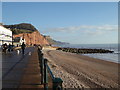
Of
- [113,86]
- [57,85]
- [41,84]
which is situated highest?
[57,85]

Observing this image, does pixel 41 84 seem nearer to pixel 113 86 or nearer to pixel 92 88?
pixel 92 88

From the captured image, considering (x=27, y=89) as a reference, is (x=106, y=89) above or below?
below

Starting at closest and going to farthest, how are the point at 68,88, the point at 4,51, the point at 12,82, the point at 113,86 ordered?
the point at 12,82
the point at 68,88
the point at 113,86
the point at 4,51

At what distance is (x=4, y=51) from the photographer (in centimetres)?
2703

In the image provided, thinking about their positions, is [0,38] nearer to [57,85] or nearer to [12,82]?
[12,82]

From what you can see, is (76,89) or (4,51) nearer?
(76,89)

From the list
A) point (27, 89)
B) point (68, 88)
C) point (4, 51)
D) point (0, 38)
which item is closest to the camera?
point (27, 89)

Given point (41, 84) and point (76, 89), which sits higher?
point (41, 84)

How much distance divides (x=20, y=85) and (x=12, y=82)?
66 centimetres

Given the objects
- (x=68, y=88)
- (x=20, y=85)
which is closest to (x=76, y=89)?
(x=68, y=88)

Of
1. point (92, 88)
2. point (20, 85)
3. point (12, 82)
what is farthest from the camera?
point (92, 88)

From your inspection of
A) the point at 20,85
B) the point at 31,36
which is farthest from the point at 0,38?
A: the point at 31,36

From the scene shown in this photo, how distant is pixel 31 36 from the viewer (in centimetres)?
15375

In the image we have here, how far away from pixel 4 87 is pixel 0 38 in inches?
2010
